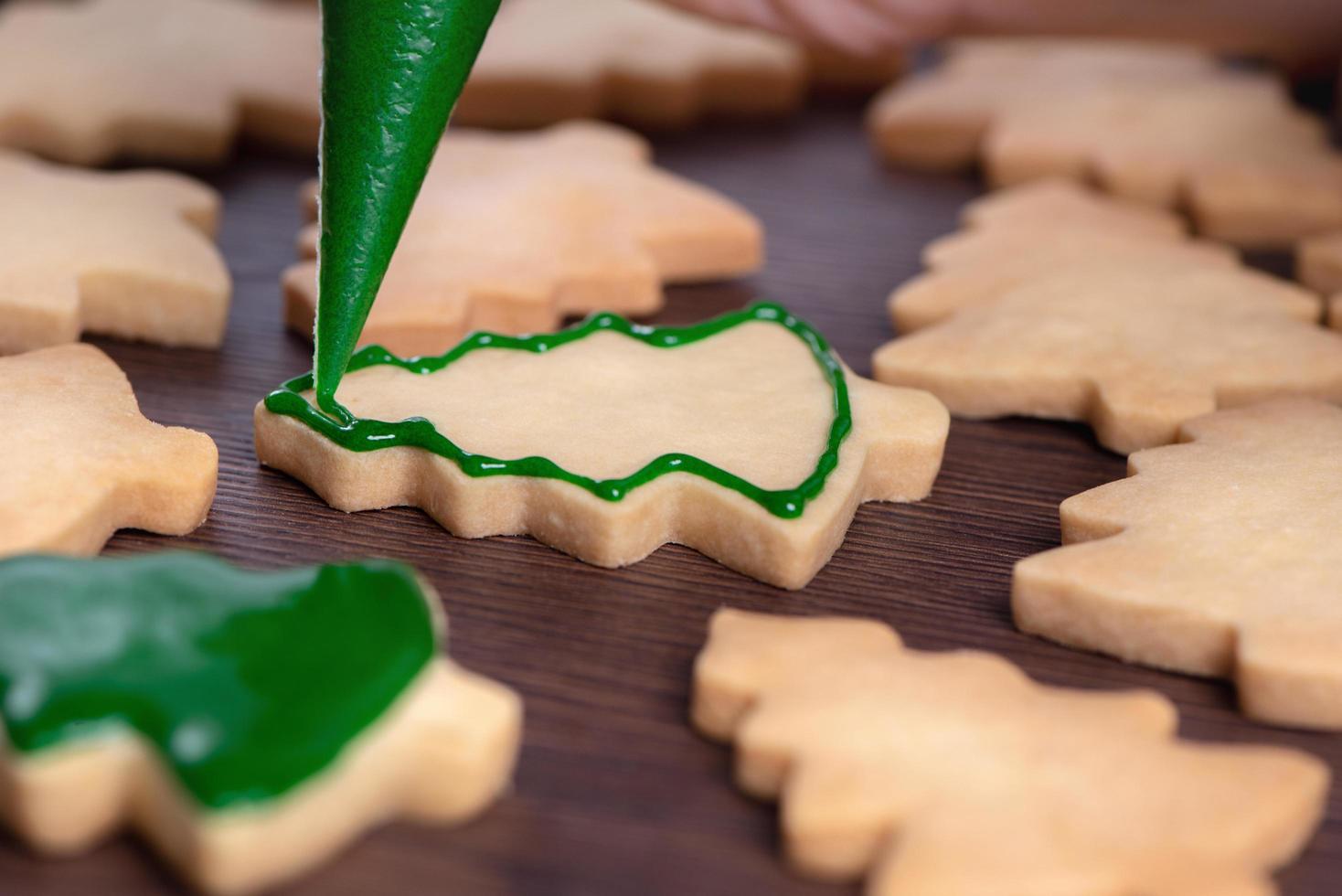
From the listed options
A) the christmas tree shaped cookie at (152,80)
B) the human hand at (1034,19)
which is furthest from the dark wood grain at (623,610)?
the human hand at (1034,19)

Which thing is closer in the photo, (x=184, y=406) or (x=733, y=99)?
(x=184, y=406)

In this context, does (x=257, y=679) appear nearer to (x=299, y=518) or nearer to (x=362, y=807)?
(x=362, y=807)

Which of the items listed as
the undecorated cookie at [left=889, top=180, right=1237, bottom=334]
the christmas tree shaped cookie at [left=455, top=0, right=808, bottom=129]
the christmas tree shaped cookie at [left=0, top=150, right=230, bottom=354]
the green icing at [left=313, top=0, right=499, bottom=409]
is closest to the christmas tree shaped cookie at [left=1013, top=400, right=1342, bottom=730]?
the undecorated cookie at [left=889, top=180, right=1237, bottom=334]

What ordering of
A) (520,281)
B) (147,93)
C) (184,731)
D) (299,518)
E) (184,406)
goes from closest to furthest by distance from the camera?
(184,731) < (299,518) < (184,406) < (520,281) < (147,93)

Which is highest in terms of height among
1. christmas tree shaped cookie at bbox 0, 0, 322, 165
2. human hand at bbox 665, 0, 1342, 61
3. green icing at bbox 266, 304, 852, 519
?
human hand at bbox 665, 0, 1342, 61

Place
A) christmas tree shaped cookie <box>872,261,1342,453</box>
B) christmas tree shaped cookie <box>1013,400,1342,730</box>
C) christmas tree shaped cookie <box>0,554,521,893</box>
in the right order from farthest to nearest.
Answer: christmas tree shaped cookie <box>872,261,1342,453</box>
christmas tree shaped cookie <box>1013,400,1342,730</box>
christmas tree shaped cookie <box>0,554,521,893</box>

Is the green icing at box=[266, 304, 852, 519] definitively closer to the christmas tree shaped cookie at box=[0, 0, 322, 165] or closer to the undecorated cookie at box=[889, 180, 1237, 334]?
the undecorated cookie at box=[889, 180, 1237, 334]

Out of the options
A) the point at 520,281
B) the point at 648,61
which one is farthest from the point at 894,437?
the point at 648,61
